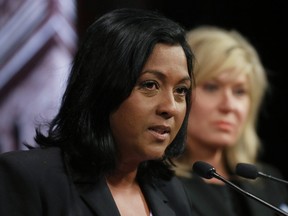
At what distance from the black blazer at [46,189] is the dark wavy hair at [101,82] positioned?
0.05 meters

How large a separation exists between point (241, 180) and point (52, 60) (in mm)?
909

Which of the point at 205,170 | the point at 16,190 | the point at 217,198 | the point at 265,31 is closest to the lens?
the point at 16,190

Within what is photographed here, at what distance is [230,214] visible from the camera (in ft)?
7.86

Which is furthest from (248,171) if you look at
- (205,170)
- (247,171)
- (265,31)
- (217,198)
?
(265,31)

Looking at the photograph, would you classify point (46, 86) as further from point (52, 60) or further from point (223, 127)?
point (223, 127)

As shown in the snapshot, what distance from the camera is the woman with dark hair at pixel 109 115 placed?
4.89ft

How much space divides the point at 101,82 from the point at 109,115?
85 millimetres

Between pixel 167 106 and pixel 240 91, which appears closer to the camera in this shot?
pixel 167 106

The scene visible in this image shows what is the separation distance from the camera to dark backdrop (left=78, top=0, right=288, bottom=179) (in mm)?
3115

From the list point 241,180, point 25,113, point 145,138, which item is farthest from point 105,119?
point 241,180

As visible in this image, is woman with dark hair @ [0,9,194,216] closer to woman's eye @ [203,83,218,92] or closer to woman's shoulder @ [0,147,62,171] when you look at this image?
woman's shoulder @ [0,147,62,171]

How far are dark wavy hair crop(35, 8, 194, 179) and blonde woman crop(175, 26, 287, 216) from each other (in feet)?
2.84

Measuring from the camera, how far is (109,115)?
60.7 inches

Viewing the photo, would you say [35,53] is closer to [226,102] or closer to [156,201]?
[226,102]
